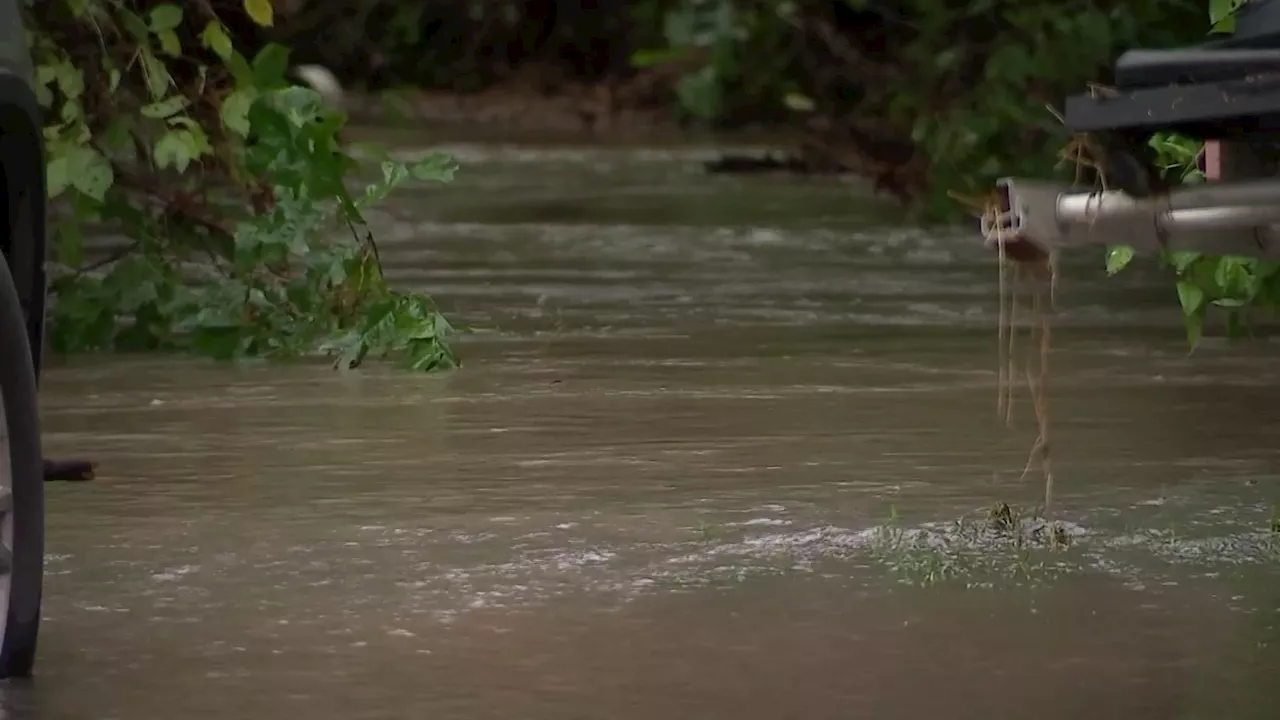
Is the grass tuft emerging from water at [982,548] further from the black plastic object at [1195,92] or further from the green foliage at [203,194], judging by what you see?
the green foliage at [203,194]

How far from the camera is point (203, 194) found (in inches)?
337

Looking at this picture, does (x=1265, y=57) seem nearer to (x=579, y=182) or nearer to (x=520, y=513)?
(x=520, y=513)

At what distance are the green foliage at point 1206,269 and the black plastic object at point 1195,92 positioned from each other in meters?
2.15

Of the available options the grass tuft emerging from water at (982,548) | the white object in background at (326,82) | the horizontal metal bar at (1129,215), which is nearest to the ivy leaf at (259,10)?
the grass tuft emerging from water at (982,548)

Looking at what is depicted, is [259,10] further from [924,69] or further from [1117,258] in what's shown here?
[924,69]

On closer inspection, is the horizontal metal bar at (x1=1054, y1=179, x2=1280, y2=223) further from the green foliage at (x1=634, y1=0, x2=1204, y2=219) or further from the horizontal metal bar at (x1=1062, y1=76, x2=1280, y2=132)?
the green foliage at (x1=634, y1=0, x2=1204, y2=219)

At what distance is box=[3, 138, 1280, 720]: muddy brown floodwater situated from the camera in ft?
14.0

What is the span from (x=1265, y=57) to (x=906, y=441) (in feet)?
7.67

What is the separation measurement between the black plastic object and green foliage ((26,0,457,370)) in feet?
11.0

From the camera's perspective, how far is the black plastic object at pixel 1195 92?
14.4 feet

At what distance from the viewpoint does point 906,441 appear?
6.55 m

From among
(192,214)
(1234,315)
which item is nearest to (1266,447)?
(1234,315)

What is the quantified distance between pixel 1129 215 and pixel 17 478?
2.13 meters

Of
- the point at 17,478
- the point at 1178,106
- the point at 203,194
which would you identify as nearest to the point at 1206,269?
the point at 1178,106
